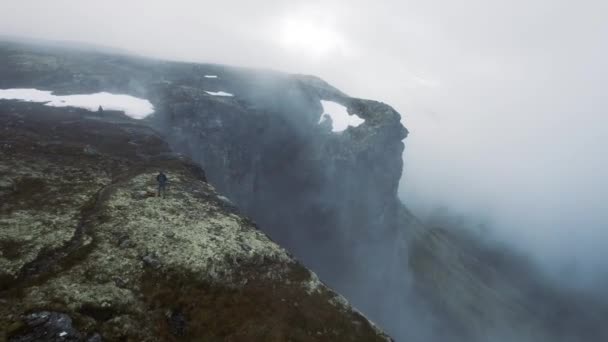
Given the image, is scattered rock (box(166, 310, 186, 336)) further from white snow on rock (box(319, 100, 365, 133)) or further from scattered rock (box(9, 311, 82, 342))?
white snow on rock (box(319, 100, 365, 133))

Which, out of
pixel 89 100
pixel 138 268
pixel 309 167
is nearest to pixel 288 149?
pixel 309 167

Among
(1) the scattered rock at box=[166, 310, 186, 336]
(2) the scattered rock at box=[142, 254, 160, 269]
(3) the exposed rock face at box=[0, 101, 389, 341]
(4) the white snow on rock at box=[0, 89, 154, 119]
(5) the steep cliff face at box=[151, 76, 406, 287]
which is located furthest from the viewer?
(5) the steep cliff face at box=[151, 76, 406, 287]

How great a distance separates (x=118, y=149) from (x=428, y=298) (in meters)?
146

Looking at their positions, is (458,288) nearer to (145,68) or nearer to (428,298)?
(428,298)

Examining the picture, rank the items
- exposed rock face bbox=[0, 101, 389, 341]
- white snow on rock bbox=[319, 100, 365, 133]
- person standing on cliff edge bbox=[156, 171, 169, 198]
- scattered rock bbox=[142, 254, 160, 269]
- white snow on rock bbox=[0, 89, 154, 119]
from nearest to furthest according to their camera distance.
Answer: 1. exposed rock face bbox=[0, 101, 389, 341]
2. scattered rock bbox=[142, 254, 160, 269]
3. person standing on cliff edge bbox=[156, 171, 169, 198]
4. white snow on rock bbox=[0, 89, 154, 119]
5. white snow on rock bbox=[319, 100, 365, 133]

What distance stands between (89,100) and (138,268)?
82.7 m

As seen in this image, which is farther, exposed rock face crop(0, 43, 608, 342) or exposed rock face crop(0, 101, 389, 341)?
exposed rock face crop(0, 43, 608, 342)

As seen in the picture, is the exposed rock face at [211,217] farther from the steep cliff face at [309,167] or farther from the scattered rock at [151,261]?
the steep cliff face at [309,167]

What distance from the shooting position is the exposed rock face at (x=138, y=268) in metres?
27.7

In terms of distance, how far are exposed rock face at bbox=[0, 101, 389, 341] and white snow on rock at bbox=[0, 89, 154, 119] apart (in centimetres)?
4375

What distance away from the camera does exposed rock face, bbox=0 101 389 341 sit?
2773 centimetres

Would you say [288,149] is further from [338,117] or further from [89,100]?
[89,100]

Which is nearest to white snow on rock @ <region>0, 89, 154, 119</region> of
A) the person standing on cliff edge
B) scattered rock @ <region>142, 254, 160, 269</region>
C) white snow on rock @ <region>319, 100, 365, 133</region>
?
the person standing on cliff edge

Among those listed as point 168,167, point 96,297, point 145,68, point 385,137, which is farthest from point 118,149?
point 385,137
